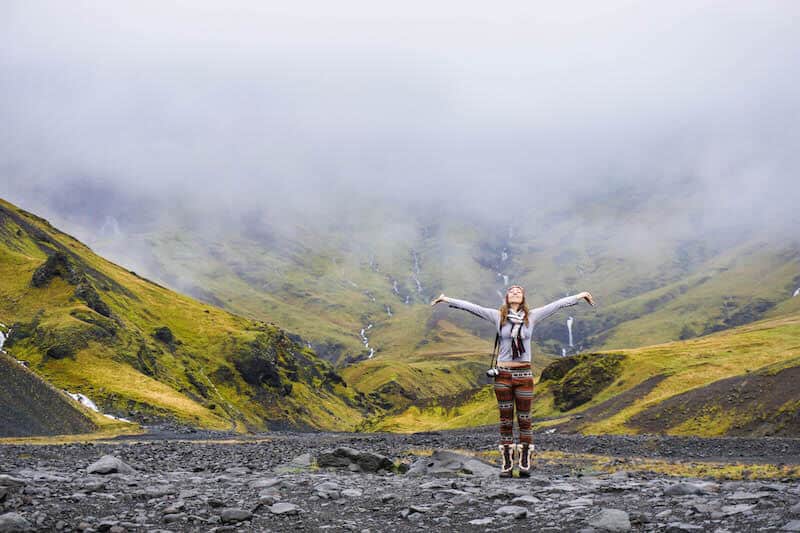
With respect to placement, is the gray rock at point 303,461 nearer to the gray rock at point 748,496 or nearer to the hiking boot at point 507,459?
the hiking boot at point 507,459

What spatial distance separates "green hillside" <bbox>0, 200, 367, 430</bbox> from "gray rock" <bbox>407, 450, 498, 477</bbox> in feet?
212

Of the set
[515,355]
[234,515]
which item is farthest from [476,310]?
[234,515]

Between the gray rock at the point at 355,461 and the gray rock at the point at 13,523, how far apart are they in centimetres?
1260

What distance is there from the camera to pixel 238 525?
10.3m

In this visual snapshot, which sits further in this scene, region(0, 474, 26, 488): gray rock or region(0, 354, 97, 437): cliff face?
region(0, 354, 97, 437): cliff face

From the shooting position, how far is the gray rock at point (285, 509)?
450 inches

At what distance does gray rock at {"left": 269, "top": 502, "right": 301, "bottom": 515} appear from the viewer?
11430 mm

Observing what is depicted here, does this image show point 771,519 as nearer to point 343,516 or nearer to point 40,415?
point 343,516

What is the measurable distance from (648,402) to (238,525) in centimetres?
6480

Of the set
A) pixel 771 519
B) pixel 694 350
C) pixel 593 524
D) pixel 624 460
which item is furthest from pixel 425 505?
pixel 694 350

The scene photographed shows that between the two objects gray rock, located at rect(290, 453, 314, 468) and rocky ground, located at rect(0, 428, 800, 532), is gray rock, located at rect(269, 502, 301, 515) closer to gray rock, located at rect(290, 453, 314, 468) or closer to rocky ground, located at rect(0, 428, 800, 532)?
rocky ground, located at rect(0, 428, 800, 532)

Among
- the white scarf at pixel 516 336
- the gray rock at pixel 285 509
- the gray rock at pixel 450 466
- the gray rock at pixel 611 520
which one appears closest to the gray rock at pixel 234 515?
the gray rock at pixel 285 509

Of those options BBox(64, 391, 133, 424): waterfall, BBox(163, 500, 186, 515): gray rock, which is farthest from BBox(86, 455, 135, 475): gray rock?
BBox(64, 391, 133, 424): waterfall

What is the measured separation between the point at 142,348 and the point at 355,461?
9512 cm
